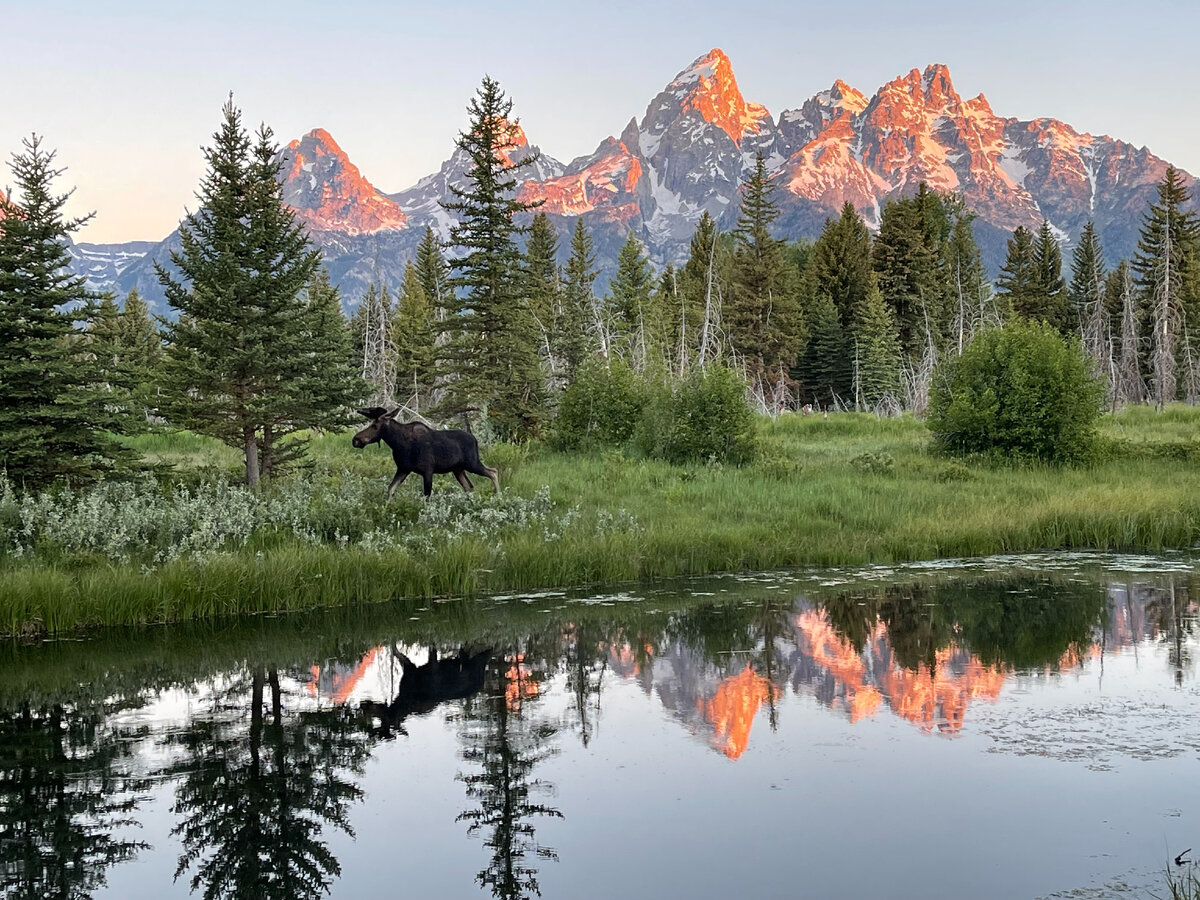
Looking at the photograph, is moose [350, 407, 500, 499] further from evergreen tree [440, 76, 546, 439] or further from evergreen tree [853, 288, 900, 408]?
evergreen tree [853, 288, 900, 408]

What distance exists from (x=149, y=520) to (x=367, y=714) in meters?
7.23

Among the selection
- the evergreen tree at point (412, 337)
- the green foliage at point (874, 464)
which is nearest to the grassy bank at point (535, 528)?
the green foliage at point (874, 464)

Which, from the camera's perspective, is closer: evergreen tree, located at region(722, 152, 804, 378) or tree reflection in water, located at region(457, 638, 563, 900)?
tree reflection in water, located at region(457, 638, 563, 900)

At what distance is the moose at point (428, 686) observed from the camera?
348 inches

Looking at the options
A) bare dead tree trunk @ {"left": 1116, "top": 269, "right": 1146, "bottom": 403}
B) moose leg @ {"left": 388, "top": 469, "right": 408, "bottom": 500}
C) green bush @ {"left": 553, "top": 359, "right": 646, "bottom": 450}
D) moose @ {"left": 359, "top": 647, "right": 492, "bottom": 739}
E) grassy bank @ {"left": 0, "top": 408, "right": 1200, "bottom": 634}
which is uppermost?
bare dead tree trunk @ {"left": 1116, "top": 269, "right": 1146, "bottom": 403}

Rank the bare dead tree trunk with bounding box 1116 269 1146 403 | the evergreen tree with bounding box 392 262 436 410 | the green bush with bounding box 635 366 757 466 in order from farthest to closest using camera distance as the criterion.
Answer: the evergreen tree with bounding box 392 262 436 410, the bare dead tree trunk with bounding box 1116 269 1146 403, the green bush with bounding box 635 366 757 466

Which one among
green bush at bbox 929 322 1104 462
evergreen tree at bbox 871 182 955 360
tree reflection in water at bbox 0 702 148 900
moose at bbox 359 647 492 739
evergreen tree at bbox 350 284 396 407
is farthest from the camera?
evergreen tree at bbox 871 182 955 360

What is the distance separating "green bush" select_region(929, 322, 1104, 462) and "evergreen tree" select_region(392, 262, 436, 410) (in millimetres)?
31499

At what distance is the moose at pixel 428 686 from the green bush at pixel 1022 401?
1895 centimetres

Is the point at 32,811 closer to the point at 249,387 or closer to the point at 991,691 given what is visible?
the point at 991,691

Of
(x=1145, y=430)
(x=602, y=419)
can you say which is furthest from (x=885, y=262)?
(x=602, y=419)

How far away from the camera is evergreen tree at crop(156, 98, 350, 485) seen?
19766 millimetres

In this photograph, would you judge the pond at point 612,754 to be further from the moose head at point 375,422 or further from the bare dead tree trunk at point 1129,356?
the bare dead tree trunk at point 1129,356

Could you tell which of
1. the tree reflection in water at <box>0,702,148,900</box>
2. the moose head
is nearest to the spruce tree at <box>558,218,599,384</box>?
the moose head
